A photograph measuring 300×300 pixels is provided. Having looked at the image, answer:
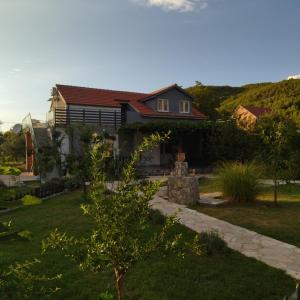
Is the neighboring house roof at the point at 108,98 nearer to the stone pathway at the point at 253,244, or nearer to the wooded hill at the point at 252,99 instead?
the wooded hill at the point at 252,99

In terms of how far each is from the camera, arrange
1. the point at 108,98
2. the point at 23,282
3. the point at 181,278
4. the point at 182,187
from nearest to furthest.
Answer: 1. the point at 23,282
2. the point at 181,278
3. the point at 182,187
4. the point at 108,98

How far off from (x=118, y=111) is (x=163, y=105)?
4.22 m

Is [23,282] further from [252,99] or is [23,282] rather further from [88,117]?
[252,99]

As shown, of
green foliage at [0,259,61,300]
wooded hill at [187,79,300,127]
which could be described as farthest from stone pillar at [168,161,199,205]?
wooded hill at [187,79,300,127]

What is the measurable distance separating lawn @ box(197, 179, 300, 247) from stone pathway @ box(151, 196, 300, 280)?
404 mm

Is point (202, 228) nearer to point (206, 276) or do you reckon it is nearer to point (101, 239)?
point (206, 276)

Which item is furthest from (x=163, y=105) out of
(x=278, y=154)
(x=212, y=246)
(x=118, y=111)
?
(x=212, y=246)

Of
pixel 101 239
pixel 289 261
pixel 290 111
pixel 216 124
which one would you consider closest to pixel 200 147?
pixel 216 124

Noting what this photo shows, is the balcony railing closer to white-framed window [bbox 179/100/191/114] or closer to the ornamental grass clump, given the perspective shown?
white-framed window [bbox 179/100/191/114]

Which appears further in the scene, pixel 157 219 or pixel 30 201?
pixel 157 219

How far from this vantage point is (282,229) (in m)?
8.84

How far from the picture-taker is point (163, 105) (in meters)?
32.8

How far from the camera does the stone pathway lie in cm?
632

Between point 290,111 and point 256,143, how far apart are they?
23554 mm
